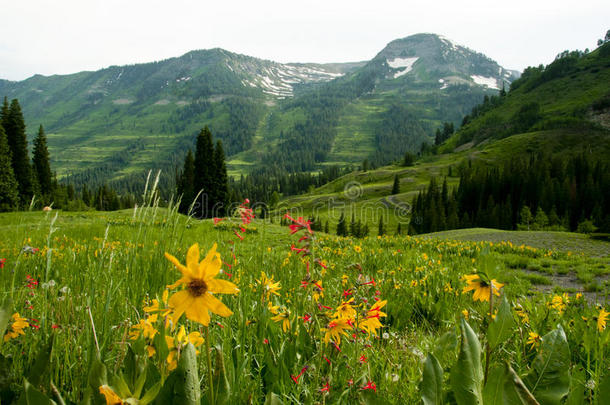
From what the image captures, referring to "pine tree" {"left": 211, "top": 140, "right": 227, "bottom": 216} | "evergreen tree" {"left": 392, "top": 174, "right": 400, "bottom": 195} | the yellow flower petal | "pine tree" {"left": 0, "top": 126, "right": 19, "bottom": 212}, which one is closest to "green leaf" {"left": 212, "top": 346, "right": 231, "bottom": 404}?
the yellow flower petal

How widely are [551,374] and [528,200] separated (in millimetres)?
75717

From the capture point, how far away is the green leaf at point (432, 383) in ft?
3.64

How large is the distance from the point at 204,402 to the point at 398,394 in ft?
3.48

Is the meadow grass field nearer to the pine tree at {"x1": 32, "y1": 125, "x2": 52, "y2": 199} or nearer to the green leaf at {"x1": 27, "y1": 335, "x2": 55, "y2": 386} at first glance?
the green leaf at {"x1": 27, "y1": 335, "x2": 55, "y2": 386}

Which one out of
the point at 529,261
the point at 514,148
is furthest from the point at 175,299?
the point at 514,148

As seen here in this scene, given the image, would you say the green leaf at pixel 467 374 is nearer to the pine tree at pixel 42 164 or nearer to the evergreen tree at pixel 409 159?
the pine tree at pixel 42 164

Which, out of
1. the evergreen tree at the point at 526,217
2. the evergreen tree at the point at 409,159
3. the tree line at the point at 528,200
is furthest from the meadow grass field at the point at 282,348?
the evergreen tree at the point at 409,159

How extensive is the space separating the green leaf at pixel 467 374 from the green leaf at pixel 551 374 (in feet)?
1.15

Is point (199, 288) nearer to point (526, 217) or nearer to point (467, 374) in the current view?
point (467, 374)

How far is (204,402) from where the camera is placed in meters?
1.15

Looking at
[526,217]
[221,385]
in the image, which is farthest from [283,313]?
[526,217]

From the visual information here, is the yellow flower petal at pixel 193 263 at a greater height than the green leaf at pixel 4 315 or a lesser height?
greater

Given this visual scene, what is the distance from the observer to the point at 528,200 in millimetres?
61750

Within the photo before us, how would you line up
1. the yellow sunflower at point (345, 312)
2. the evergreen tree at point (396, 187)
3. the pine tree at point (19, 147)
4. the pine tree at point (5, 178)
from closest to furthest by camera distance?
the yellow sunflower at point (345, 312) → the pine tree at point (5, 178) → the pine tree at point (19, 147) → the evergreen tree at point (396, 187)
